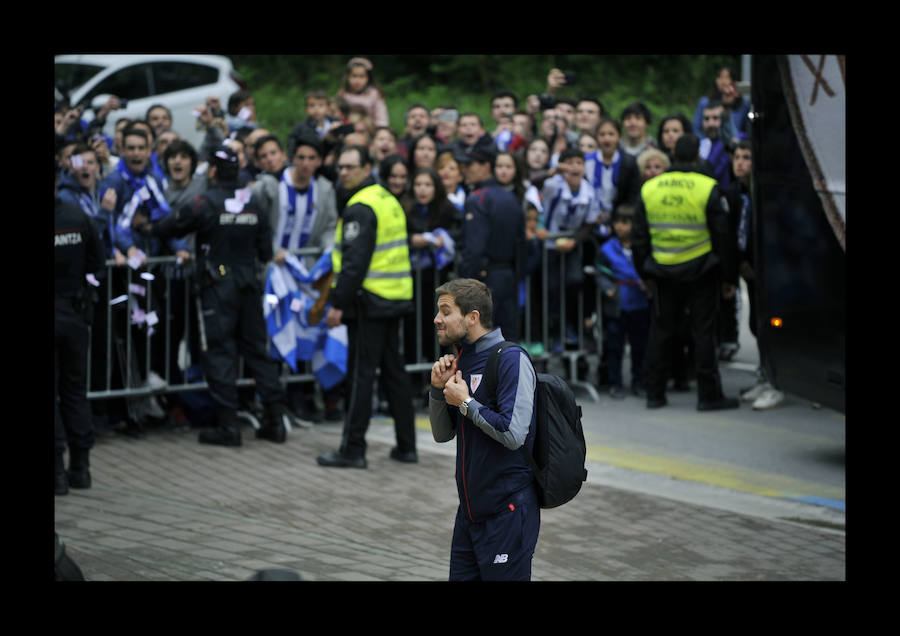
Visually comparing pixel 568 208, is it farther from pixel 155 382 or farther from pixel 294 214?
pixel 155 382

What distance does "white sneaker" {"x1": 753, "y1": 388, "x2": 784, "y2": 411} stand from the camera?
12.2 metres

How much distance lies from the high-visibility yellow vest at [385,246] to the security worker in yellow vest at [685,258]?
2.61 m

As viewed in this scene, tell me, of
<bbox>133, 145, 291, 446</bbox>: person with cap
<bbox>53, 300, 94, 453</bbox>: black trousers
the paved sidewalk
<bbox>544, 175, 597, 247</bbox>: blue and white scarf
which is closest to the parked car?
<bbox>544, 175, 597, 247</bbox>: blue and white scarf

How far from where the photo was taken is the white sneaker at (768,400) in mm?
Answer: 12203

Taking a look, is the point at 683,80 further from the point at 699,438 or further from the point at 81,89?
the point at 699,438

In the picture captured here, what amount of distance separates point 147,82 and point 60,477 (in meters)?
13.4

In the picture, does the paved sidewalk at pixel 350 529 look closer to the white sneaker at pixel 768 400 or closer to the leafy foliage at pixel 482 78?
the white sneaker at pixel 768 400

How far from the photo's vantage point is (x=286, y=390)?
11938mm

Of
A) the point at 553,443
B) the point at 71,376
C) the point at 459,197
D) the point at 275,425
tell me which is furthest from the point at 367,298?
the point at 553,443

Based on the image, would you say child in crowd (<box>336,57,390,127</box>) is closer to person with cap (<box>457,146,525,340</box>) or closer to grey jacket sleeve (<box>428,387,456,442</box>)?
person with cap (<box>457,146,525,340</box>)

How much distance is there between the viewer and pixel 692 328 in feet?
39.6

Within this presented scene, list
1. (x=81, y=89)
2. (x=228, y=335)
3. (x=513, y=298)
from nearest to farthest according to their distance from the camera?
(x=228, y=335)
(x=513, y=298)
(x=81, y=89)

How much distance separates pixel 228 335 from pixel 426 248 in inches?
78.5
